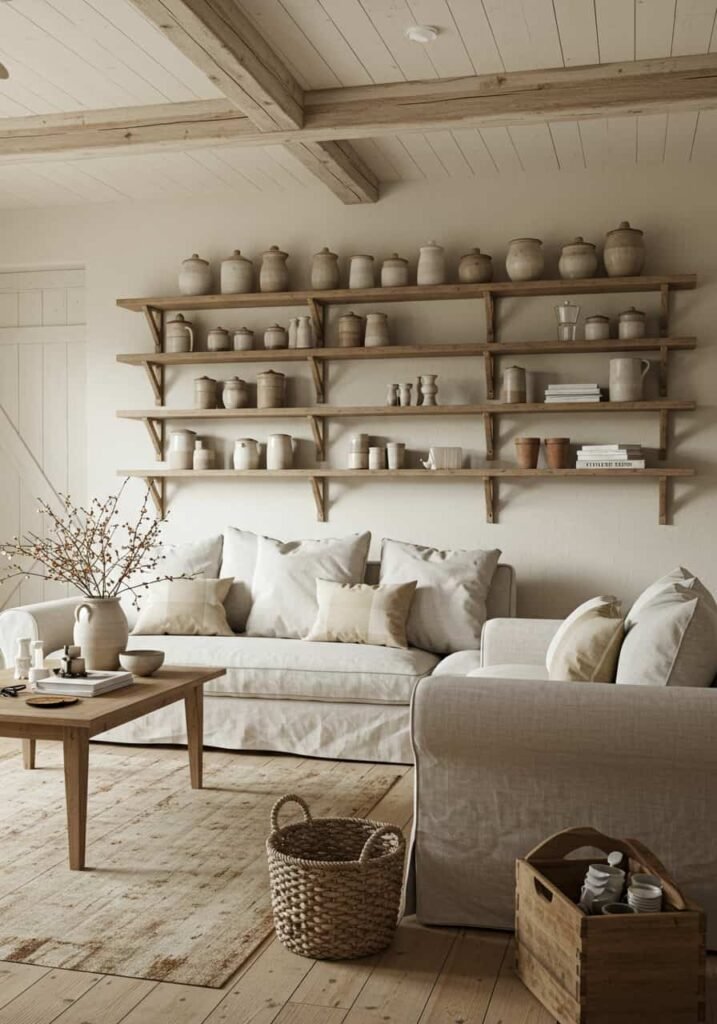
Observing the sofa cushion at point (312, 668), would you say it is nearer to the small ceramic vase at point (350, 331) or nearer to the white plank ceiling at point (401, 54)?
the small ceramic vase at point (350, 331)

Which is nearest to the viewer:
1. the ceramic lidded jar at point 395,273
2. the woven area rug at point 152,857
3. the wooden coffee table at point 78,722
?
the woven area rug at point 152,857

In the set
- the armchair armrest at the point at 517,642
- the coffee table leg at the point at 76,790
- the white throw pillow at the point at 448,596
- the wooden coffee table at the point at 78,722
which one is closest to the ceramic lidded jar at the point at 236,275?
the white throw pillow at the point at 448,596

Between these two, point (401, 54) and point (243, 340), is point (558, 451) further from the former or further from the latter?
point (401, 54)

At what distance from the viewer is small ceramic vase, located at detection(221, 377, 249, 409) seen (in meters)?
5.52

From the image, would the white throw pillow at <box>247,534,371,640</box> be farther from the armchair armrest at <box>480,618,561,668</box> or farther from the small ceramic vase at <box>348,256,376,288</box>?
the small ceramic vase at <box>348,256,376,288</box>

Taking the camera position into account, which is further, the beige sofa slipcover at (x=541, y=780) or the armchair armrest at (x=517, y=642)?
the armchair armrest at (x=517, y=642)

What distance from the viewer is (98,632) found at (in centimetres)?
387

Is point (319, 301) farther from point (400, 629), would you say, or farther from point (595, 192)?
point (400, 629)

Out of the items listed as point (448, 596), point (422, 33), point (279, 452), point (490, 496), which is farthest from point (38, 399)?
point (422, 33)

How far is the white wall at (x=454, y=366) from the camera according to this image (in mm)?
5062

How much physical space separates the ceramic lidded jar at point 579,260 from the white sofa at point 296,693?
1.85 metres

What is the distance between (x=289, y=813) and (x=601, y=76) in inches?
113

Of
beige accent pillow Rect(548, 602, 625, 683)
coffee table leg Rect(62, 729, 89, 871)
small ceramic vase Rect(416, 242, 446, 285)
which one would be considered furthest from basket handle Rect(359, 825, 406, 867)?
small ceramic vase Rect(416, 242, 446, 285)

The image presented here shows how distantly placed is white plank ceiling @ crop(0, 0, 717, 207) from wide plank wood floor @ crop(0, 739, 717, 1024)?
278cm
